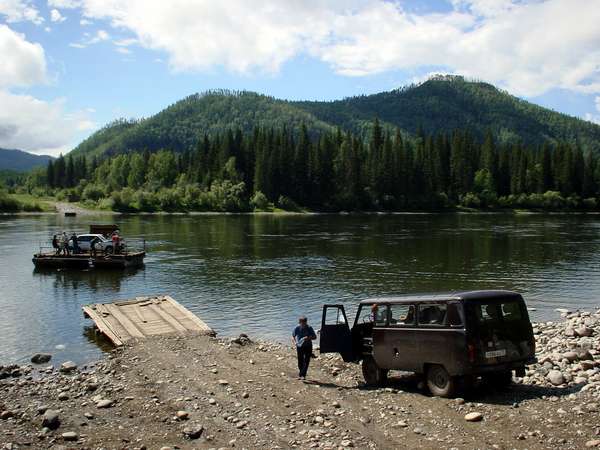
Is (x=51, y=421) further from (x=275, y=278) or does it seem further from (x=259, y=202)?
(x=259, y=202)

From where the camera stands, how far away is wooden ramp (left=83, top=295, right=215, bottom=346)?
26547 millimetres

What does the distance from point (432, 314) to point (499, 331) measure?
1.82m

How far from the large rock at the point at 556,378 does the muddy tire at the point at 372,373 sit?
4816mm

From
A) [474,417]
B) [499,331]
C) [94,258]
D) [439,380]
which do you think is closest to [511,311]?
[499,331]

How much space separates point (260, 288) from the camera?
4366cm

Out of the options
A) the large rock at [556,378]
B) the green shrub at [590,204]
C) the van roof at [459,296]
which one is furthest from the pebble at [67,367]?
the green shrub at [590,204]

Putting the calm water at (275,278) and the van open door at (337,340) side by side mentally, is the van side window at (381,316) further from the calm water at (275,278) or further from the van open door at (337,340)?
the calm water at (275,278)

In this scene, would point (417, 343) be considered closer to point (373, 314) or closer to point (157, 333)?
point (373, 314)

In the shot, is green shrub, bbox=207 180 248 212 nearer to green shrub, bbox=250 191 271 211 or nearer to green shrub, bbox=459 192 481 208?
green shrub, bbox=250 191 271 211

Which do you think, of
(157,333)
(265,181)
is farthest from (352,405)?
(265,181)

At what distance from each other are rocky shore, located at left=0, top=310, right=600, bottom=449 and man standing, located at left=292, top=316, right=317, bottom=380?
62 cm

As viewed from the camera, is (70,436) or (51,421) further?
(51,421)

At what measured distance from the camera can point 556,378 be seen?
17031 mm

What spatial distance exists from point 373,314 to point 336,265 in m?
38.2
